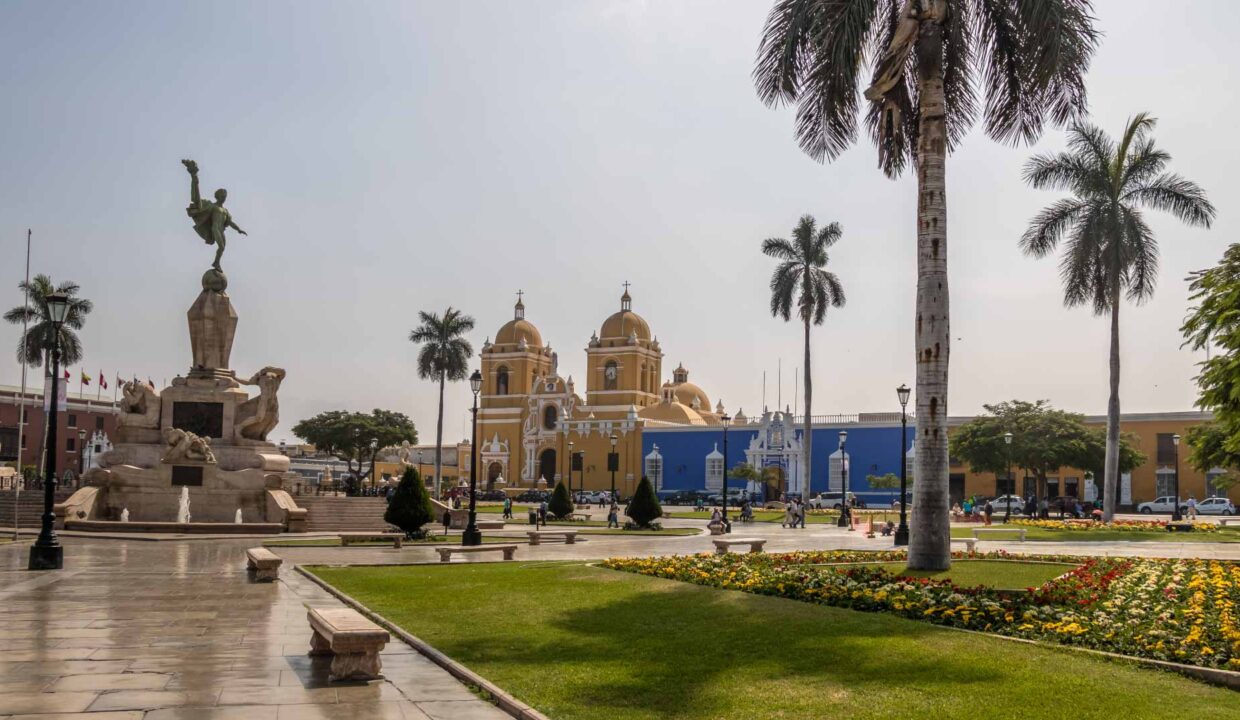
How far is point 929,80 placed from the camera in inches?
637

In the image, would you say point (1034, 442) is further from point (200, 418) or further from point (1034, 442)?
point (200, 418)

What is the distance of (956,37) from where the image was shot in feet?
56.4

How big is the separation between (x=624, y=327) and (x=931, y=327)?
246 feet

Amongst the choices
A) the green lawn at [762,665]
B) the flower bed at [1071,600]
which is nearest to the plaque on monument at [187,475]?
the flower bed at [1071,600]

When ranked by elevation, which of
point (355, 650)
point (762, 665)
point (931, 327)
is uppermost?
point (931, 327)

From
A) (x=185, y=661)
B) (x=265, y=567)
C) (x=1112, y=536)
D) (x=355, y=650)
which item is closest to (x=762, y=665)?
(x=355, y=650)

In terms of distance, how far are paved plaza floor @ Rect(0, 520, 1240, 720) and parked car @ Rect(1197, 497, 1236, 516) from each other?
50.1m

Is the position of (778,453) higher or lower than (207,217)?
lower

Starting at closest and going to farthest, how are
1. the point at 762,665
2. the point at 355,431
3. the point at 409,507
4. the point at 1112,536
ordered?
the point at 762,665 → the point at 409,507 → the point at 1112,536 → the point at 355,431

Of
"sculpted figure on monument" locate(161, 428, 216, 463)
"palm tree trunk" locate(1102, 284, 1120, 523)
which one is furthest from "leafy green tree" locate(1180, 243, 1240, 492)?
"sculpted figure on monument" locate(161, 428, 216, 463)

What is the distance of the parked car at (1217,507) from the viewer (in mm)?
55250

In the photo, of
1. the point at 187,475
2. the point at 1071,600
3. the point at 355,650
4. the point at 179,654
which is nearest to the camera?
the point at 355,650

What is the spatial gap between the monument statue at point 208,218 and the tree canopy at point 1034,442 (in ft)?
115

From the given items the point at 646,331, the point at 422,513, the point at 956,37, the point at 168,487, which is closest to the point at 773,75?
the point at 956,37
